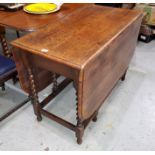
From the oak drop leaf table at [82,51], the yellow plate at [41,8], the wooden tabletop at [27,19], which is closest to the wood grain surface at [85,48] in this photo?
the oak drop leaf table at [82,51]

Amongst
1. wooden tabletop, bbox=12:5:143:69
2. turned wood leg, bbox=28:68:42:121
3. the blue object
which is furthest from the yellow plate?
turned wood leg, bbox=28:68:42:121

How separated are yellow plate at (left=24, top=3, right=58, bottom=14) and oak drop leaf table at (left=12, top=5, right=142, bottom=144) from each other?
8.9 inches

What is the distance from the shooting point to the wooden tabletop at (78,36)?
104 cm

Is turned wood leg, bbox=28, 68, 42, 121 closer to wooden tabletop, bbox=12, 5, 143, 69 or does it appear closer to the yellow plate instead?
wooden tabletop, bbox=12, 5, 143, 69

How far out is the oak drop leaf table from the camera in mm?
1041

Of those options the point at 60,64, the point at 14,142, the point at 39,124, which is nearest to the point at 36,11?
the point at 60,64

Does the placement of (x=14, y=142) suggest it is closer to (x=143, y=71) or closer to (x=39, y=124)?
(x=39, y=124)

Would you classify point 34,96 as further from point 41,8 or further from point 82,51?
point 41,8

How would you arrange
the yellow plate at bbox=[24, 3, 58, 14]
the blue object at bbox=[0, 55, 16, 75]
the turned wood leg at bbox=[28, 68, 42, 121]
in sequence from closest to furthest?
1. the turned wood leg at bbox=[28, 68, 42, 121]
2. the blue object at bbox=[0, 55, 16, 75]
3. the yellow plate at bbox=[24, 3, 58, 14]

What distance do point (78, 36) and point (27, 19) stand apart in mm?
518

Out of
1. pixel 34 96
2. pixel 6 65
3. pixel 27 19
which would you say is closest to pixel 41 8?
pixel 27 19

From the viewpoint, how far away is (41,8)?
1.71 m

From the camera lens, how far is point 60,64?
42.2 inches

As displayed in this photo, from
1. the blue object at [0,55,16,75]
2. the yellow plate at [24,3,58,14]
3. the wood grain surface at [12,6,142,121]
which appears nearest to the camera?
the wood grain surface at [12,6,142,121]
